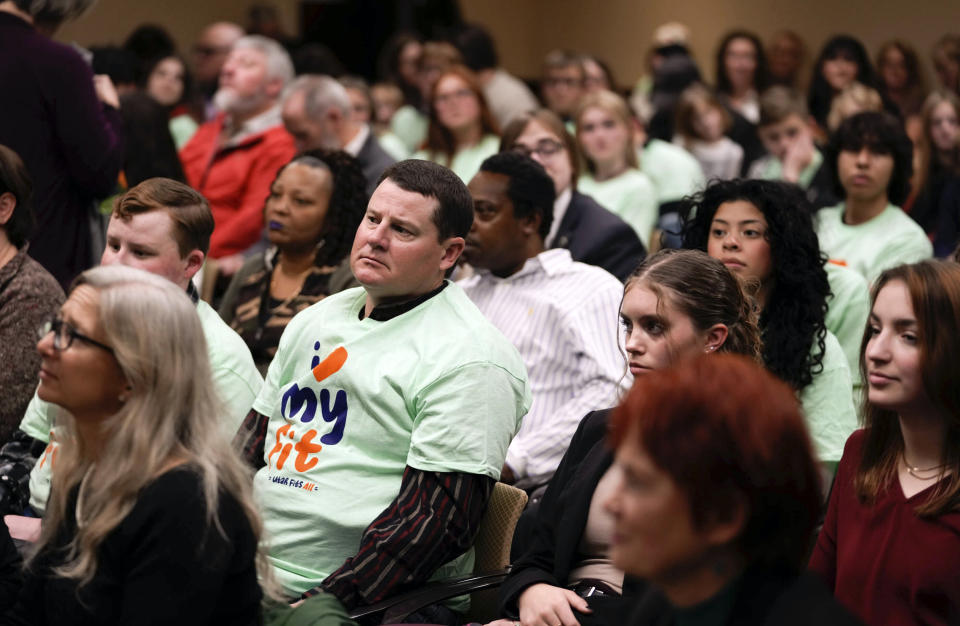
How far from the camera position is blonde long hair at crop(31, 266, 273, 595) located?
179 centimetres

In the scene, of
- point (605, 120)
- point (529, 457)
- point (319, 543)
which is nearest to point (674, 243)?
point (529, 457)

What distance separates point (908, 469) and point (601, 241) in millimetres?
2126

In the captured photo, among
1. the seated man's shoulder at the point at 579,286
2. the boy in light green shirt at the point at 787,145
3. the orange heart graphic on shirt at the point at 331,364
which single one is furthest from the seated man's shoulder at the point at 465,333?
the boy in light green shirt at the point at 787,145

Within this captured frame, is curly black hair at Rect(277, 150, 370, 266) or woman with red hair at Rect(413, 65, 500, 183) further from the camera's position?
woman with red hair at Rect(413, 65, 500, 183)

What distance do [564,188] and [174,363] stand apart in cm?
274

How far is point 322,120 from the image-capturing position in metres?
4.95

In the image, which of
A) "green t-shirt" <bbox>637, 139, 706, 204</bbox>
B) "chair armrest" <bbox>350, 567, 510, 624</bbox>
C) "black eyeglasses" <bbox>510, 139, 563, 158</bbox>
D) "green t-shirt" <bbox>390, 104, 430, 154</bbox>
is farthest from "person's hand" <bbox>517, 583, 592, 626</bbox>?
"green t-shirt" <bbox>390, 104, 430, 154</bbox>

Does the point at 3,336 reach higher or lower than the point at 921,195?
lower

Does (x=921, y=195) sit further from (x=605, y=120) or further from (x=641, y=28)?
(x=641, y=28)

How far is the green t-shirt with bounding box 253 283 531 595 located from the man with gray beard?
2036mm

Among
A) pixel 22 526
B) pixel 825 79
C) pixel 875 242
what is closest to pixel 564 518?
pixel 22 526

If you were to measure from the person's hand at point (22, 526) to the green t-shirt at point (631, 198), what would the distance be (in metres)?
2.97

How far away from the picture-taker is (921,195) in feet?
18.7

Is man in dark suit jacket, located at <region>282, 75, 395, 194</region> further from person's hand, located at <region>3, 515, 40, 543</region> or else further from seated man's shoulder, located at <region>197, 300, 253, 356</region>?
person's hand, located at <region>3, 515, 40, 543</region>
